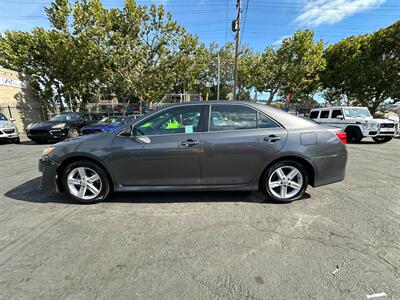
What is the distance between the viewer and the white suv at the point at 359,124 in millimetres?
9625

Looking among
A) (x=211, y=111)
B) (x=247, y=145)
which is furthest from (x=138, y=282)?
(x=211, y=111)

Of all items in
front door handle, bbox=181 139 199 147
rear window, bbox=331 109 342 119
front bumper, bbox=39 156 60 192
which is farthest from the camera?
rear window, bbox=331 109 342 119

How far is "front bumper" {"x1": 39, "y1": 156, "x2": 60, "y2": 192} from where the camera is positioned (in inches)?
132

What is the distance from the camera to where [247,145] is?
10.3 ft

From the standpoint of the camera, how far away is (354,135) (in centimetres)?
1021

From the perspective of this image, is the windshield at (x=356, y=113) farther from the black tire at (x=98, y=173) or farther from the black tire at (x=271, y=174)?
the black tire at (x=98, y=173)

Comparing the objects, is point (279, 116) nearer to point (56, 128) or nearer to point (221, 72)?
point (56, 128)

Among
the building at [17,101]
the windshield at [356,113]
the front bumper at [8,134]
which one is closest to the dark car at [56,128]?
the front bumper at [8,134]

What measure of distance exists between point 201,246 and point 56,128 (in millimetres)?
10787

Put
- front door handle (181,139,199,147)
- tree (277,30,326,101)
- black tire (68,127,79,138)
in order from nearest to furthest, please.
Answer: front door handle (181,139,199,147) < black tire (68,127,79,138) < tree (277,30,326,101)

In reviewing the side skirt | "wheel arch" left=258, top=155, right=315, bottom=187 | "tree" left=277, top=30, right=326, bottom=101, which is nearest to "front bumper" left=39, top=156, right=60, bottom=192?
the side skirt

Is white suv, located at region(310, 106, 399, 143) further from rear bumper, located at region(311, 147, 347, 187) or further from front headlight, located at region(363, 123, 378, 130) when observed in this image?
rear bumper, located at region(311, 147, 347, 187)

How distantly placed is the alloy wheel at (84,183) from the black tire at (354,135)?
11.4 meters

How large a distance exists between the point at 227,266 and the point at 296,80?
979 inches
